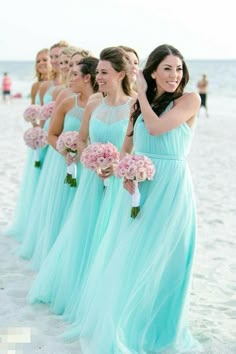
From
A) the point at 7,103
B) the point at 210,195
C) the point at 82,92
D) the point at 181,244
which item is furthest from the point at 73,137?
the point at 7,103

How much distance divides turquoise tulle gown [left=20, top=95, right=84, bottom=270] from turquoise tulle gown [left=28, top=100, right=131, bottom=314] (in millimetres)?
693

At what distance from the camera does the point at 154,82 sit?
4.59 metres

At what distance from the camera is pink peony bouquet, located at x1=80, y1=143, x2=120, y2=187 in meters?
4.94

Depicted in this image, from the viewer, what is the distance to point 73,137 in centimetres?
571

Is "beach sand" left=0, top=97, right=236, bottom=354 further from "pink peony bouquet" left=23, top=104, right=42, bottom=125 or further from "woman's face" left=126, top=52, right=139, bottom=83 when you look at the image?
"woman's face" left=126, top=52, right=139, bottom=83

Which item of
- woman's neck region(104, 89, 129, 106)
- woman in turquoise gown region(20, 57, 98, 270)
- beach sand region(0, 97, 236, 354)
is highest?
woman's neck region(104, 89, 129, 106)

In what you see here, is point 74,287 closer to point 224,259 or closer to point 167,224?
point 167,224

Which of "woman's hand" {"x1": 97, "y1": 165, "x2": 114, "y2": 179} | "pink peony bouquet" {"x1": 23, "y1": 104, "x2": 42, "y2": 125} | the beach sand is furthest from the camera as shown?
"pink peony bouquet" {"x1": 23, "y1": 104, "x2": 42, "y2": 125}

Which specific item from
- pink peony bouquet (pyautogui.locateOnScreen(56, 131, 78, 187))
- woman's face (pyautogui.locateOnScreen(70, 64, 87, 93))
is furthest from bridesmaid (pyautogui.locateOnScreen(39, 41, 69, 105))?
pink peony bouquet (pyautogui.locateOnScreen(56, 131, 78, 187))

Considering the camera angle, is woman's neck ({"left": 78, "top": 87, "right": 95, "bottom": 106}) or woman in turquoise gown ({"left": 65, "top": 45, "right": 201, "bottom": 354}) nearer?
woman in turquoise gown ({"left": 65, "top": 45, "right": 201, "bottom": 354})

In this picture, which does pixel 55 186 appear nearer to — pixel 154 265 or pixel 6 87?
pixel 154 265

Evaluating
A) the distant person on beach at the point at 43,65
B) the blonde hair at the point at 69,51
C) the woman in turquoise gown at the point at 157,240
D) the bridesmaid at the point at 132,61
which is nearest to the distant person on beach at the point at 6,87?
the distant person on beach at the point at 43,65

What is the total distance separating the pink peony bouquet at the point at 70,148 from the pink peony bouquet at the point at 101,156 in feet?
2.46

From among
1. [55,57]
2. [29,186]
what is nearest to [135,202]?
[55,57]
